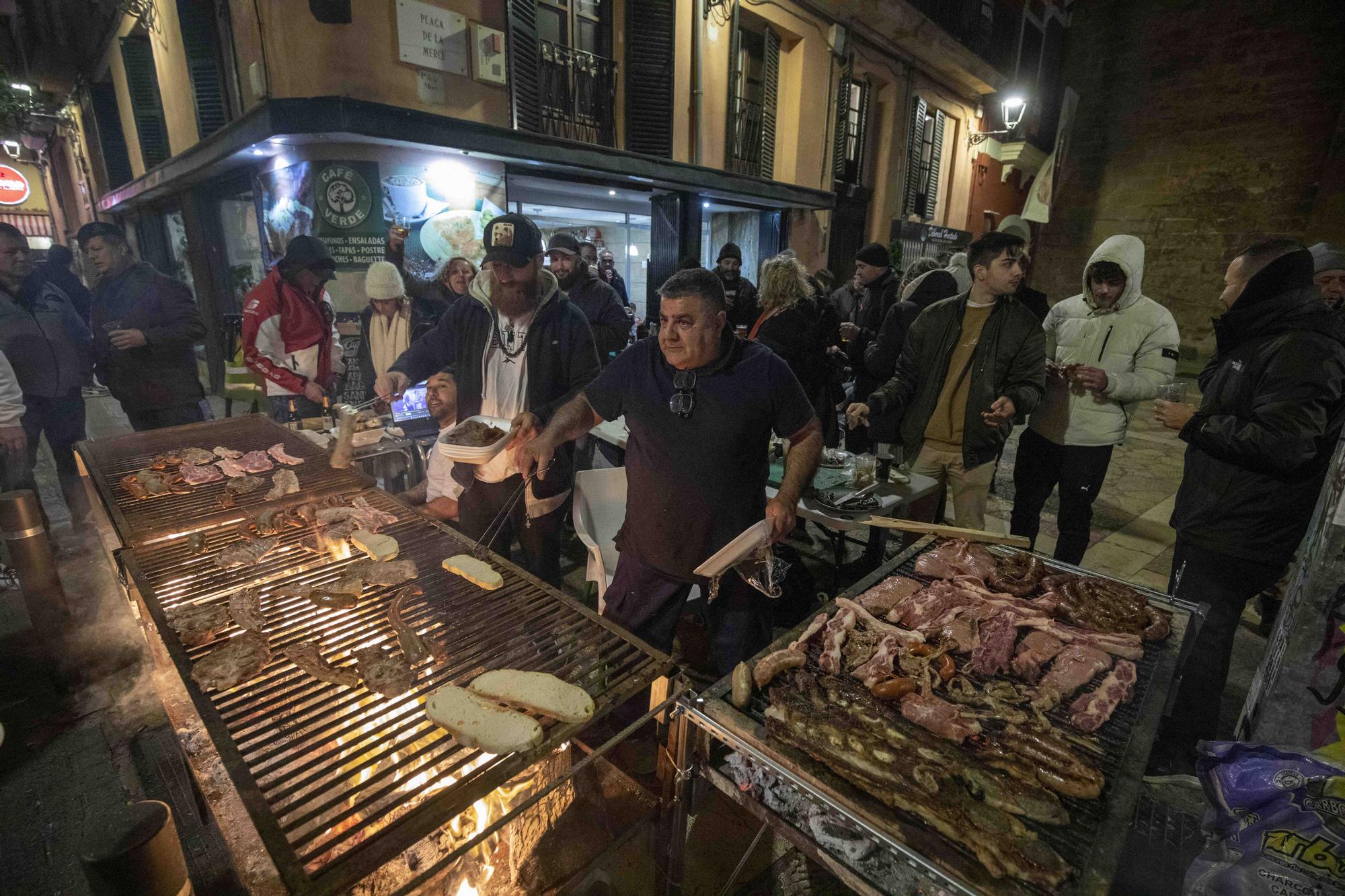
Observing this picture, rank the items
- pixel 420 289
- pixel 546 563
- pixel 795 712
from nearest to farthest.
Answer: pixel 795 712 → pixel 546 563 → pixel 420 289

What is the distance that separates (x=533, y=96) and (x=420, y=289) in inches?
143

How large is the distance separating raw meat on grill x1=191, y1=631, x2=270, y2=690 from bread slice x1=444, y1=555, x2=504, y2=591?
657 mm

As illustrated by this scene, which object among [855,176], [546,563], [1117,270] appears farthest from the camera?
[855,176]

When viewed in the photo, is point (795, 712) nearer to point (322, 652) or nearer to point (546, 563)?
point (322, 652)

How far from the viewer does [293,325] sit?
5.34 meters

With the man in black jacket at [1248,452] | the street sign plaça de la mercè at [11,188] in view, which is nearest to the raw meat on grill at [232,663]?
the man in black jacket at [1248,452]

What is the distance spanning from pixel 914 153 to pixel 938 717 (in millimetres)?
16027

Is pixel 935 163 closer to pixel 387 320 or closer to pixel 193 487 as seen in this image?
pixel 387 320

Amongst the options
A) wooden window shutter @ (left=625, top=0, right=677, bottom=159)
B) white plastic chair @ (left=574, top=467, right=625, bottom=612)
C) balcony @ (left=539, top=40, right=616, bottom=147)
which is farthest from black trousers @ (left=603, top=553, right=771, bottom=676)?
wooden window shutter @ (left=625, top=0, right=677, bottom=159)

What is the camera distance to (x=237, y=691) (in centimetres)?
174

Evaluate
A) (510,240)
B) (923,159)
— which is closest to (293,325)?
(510,240)

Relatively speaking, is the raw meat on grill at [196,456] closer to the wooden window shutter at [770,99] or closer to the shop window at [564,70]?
the shop window at [564,70]

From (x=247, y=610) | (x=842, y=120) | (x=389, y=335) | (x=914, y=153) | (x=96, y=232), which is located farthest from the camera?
(x=914, y=153)

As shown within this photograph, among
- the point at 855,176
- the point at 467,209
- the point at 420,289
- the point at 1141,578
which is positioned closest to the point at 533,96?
the point at 467,209
